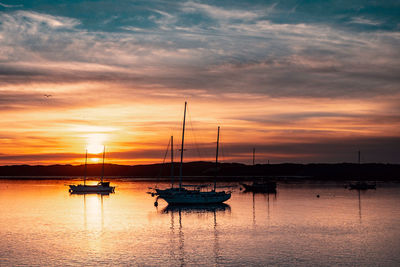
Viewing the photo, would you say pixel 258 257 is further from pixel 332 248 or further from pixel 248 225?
pixel 248 225

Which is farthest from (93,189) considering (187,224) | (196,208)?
(187,224)

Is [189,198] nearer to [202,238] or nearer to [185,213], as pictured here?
[185,213]

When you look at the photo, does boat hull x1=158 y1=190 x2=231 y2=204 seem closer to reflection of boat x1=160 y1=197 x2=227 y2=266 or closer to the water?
reflection of boat x1=160 y1=197 x2=227 y2=266

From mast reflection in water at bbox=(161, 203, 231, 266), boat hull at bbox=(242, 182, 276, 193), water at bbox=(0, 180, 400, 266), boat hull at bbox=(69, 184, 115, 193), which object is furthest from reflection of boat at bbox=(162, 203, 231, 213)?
boat hull at bbox=(69, 184, 115, 193)

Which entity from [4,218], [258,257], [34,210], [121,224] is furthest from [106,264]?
[34,210]

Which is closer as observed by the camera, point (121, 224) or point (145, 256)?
point (145, 256)

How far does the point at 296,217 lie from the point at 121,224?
2352cm

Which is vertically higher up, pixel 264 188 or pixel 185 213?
pixel 264 188

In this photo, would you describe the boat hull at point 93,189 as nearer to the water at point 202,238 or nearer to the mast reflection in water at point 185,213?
the mast reflection in water at point 185,213

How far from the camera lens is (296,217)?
201 ft

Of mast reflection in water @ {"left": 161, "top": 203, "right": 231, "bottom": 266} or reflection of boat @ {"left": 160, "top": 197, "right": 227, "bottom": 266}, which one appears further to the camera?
mast reflection in water @ {"left": 161, "top": 203, "right": 231, "bottom": 266}

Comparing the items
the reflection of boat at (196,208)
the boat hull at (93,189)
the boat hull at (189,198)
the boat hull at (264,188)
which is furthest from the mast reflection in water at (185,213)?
the boat hull at (93,189)

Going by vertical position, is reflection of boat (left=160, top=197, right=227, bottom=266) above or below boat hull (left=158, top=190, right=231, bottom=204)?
below

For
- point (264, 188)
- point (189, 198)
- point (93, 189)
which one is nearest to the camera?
point (189, 198)
